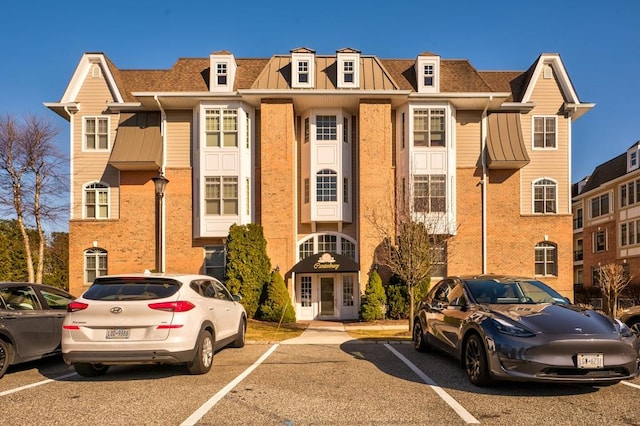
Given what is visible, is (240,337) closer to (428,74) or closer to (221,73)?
(221,73)

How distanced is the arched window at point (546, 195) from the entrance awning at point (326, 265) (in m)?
9.08

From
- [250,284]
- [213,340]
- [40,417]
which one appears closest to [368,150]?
[250,284]

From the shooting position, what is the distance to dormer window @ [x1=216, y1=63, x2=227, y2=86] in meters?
21.5

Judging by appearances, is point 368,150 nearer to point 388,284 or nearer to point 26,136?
point 388,284

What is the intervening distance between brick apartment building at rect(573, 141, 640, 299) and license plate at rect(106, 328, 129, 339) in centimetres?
3319

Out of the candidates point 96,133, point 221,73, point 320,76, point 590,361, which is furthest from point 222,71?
point 590,361

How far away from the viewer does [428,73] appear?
2175cm

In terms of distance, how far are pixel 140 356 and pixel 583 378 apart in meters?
5.76

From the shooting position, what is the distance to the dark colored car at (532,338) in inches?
231

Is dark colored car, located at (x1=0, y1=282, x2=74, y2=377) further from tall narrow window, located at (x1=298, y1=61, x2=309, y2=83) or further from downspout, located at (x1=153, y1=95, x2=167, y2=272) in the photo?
tall narrow window, located at (x1=298, y1=61, x2=309, y2=83)

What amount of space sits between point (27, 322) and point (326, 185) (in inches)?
563

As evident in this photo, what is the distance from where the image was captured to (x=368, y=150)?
2053 cm

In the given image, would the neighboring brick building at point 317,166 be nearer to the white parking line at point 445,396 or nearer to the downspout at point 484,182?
the downspout at point 484,182

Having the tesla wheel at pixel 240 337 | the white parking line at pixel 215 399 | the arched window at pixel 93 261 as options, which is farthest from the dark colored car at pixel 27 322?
the arched window at pixel 93 261
